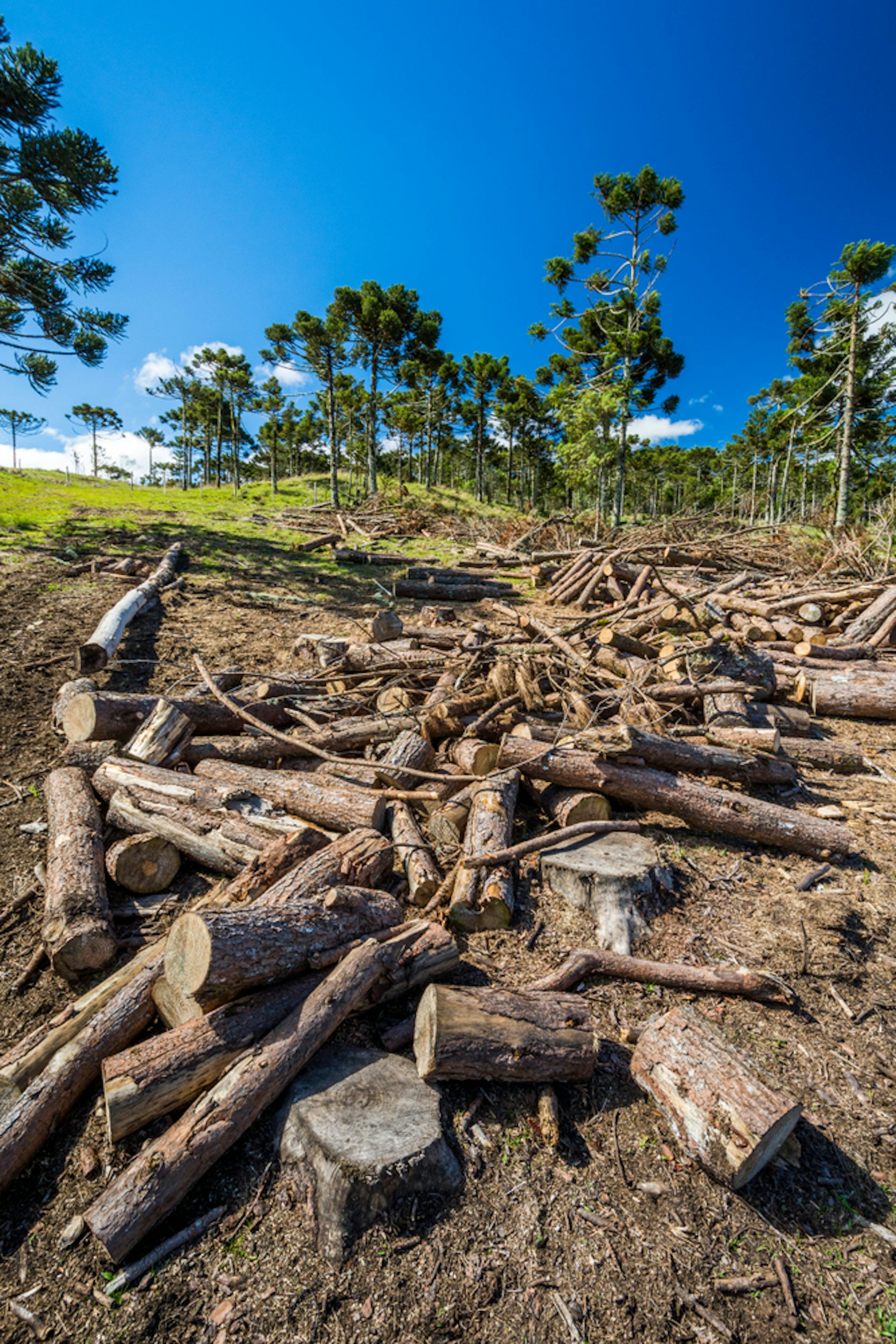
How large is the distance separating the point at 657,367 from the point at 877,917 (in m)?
29.6

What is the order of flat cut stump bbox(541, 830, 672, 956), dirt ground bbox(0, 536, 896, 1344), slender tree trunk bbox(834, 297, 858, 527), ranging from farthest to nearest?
1. slender tree trunk bbox(834, 297, 858, 527)
2. flat cut stump bbox(541, 830, 672, 956)
3. dirt ground bbox(0, 536, 896, 1344)

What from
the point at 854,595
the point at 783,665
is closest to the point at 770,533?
the point at 854,595

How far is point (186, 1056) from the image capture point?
241 centimetres

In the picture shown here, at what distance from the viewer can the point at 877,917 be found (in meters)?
3.75

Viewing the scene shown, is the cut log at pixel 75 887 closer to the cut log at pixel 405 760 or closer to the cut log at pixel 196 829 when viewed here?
the cut log at pixel 196 829

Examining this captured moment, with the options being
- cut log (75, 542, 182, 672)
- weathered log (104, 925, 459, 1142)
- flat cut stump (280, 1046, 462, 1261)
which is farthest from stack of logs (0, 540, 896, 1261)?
cut log (75, 542, 182, 672)

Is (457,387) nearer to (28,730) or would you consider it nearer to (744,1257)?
(28,730)

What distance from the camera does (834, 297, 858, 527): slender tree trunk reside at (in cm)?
1988

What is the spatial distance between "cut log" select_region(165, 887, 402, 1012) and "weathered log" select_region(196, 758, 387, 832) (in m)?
0.98

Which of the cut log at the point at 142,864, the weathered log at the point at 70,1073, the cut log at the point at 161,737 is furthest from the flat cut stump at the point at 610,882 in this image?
the cut log at the point at 161,737

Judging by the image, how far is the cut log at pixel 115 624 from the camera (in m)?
6.77

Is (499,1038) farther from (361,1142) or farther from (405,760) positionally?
(405,760)

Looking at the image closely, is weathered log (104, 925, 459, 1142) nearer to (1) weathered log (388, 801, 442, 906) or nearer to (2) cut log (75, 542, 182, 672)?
(1) weathered log (388, 801, 442, 906)

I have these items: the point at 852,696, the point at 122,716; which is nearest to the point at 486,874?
the point at 122,716
